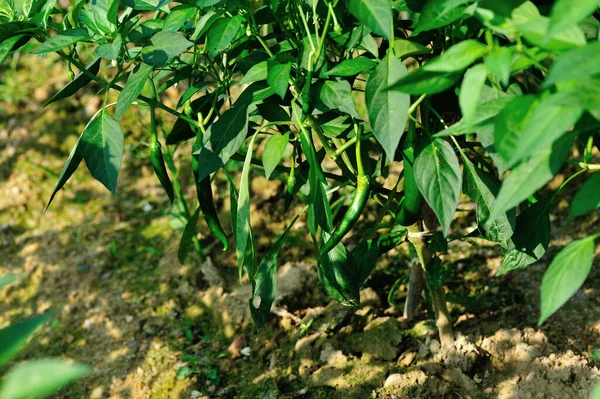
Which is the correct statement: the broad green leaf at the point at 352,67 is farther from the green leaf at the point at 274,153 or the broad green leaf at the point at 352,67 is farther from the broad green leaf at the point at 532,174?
the broad green leaf at the point at 532,174

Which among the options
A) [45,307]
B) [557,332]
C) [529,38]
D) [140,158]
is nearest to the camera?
[529,38]

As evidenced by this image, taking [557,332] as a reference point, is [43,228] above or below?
above

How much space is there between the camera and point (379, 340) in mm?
1756

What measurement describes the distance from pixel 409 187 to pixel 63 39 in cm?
62

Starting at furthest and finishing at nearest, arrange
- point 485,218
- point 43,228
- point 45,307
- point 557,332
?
point 43,228 → point 45,307 → point 557,332 → point 485,218

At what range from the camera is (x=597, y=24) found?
0.91 m

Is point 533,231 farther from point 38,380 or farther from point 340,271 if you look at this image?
point 38,380

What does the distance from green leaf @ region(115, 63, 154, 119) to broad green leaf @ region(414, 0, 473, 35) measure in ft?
1.41

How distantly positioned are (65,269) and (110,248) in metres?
0.16

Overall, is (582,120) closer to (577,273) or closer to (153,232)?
(577,273)

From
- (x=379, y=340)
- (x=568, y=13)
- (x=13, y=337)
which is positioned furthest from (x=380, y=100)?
(x=379, y=340)

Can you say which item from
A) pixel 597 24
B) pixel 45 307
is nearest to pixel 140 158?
pixel 45 307

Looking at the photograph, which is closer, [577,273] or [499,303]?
[577,273]

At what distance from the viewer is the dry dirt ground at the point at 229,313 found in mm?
1634
